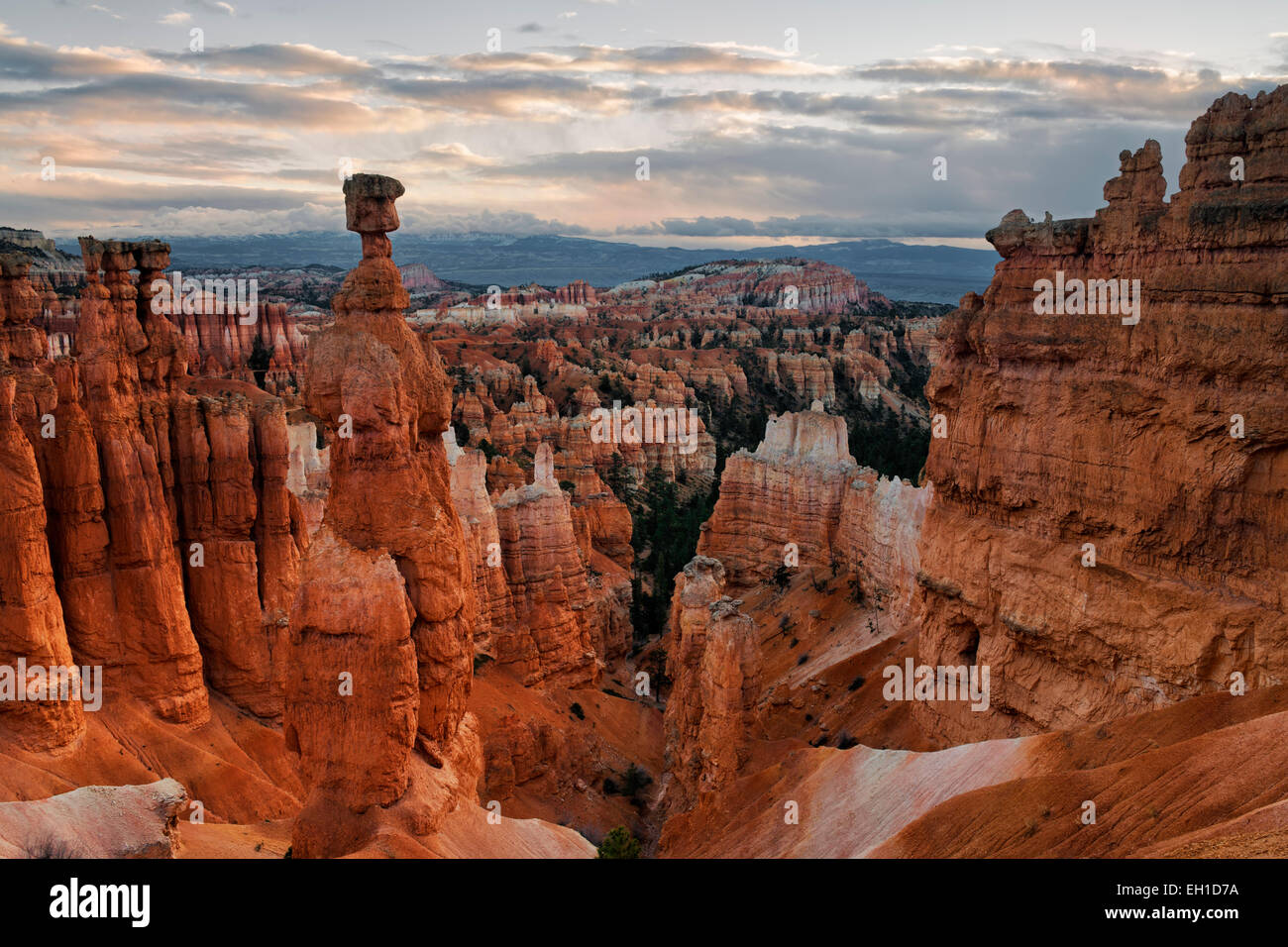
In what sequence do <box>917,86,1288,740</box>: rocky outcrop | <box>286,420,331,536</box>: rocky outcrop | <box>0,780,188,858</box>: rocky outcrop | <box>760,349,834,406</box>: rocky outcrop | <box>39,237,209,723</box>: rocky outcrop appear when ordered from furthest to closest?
<box>760,349,834,406</box>: rocky outcrop, <box>286,420,331,536</box>: rocky outcrop, <box>39,237,209,723</box>: rocky outcrop, <box>917,86,1288,740</box>: rocky outcrop, <box>0,780,188,858</box>: rocky outcrop

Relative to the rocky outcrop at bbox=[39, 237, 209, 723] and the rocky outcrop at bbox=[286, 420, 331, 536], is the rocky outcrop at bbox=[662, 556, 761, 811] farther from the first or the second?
the rocky outcrop at bbox=[39, 237, 209, 723]

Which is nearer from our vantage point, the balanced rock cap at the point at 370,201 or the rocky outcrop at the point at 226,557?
the balanced rock cap at the point at 370,201

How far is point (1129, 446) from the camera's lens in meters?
16.1

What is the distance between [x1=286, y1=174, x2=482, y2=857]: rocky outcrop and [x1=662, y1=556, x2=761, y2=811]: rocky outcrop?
8539 mm

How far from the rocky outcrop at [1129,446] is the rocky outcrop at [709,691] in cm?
517

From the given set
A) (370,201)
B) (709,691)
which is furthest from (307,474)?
(370,201)

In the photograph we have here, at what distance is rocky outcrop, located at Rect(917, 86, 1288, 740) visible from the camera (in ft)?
47.6

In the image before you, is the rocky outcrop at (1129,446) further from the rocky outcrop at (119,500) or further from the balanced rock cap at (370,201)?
the rocky outcrop at (119,500)

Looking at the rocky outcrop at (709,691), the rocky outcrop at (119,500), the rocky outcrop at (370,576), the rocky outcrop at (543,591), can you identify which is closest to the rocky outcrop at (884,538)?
the rocky outcrop at (709,691)

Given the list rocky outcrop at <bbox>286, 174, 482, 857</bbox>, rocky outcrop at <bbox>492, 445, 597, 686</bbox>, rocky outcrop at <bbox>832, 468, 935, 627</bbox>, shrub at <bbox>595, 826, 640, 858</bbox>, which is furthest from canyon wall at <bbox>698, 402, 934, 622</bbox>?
rocky outcrop at <bbox>286, 174, 482, 857</bbox>

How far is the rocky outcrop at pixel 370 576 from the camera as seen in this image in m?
14.7
